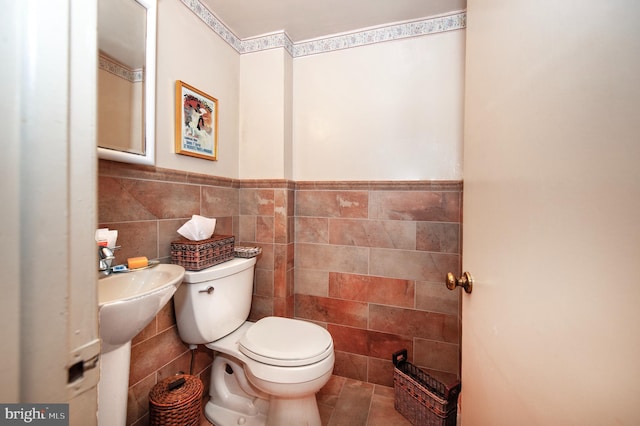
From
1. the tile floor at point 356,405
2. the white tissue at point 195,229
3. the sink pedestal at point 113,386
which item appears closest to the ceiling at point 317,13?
the white tissue at point 195,229

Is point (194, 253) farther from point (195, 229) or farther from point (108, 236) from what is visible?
point (108, 236)

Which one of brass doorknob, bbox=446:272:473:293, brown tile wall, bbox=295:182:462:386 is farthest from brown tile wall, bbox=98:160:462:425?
brass doorknob, bbox=446:272:473:293

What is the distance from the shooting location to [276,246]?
1.70 metres

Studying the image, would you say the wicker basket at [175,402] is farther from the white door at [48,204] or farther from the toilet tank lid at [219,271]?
the white door at [48,204]

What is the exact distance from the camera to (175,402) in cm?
107

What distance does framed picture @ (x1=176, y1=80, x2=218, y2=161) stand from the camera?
133cm

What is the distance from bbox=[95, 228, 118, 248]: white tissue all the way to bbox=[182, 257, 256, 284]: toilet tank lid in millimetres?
307

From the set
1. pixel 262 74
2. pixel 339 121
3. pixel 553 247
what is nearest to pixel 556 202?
pixel 553 247

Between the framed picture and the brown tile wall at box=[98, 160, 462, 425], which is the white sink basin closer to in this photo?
the brown tile wall at box=[98, 160, 462, 425]

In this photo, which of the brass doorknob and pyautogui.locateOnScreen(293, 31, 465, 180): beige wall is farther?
pyautogui.locateOnScreen(293, 31, 465, 180): beige wall

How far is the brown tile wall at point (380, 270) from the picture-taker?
1517 millimetres

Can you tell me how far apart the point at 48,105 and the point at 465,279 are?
35.3 inches

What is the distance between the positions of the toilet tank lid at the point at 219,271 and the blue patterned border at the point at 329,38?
4.65 ft

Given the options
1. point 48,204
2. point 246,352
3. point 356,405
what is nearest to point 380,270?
point 356,405
